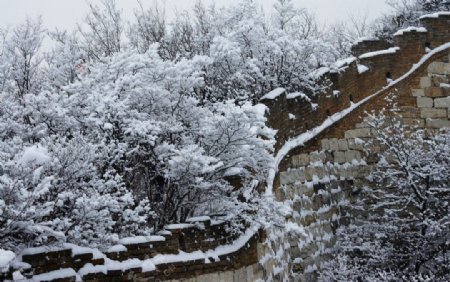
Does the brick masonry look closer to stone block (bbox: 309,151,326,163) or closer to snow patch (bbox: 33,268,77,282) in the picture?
stone block (bbox: 309,151,326,163)

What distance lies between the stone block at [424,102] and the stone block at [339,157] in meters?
1.95

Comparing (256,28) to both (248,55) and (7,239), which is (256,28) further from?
(7,239)

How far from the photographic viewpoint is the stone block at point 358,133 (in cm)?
1136

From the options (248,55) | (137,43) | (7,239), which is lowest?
(7,239)

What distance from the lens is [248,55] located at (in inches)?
395

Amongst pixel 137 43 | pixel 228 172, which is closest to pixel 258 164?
pixel 228 172

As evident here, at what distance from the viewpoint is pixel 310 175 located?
1049 centimetres

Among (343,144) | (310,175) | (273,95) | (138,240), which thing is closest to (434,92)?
(343,144)

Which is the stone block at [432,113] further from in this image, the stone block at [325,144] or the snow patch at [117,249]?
the snow patch at [117,249]

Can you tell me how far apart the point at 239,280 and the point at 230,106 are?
1917 mm

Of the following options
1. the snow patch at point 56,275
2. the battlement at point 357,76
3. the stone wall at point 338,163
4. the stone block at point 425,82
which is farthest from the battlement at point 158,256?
the stone block at point 425,82

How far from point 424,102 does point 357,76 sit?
1600 mm

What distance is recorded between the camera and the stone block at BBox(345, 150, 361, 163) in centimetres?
1138

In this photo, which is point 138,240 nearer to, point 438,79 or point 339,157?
point 339,157
